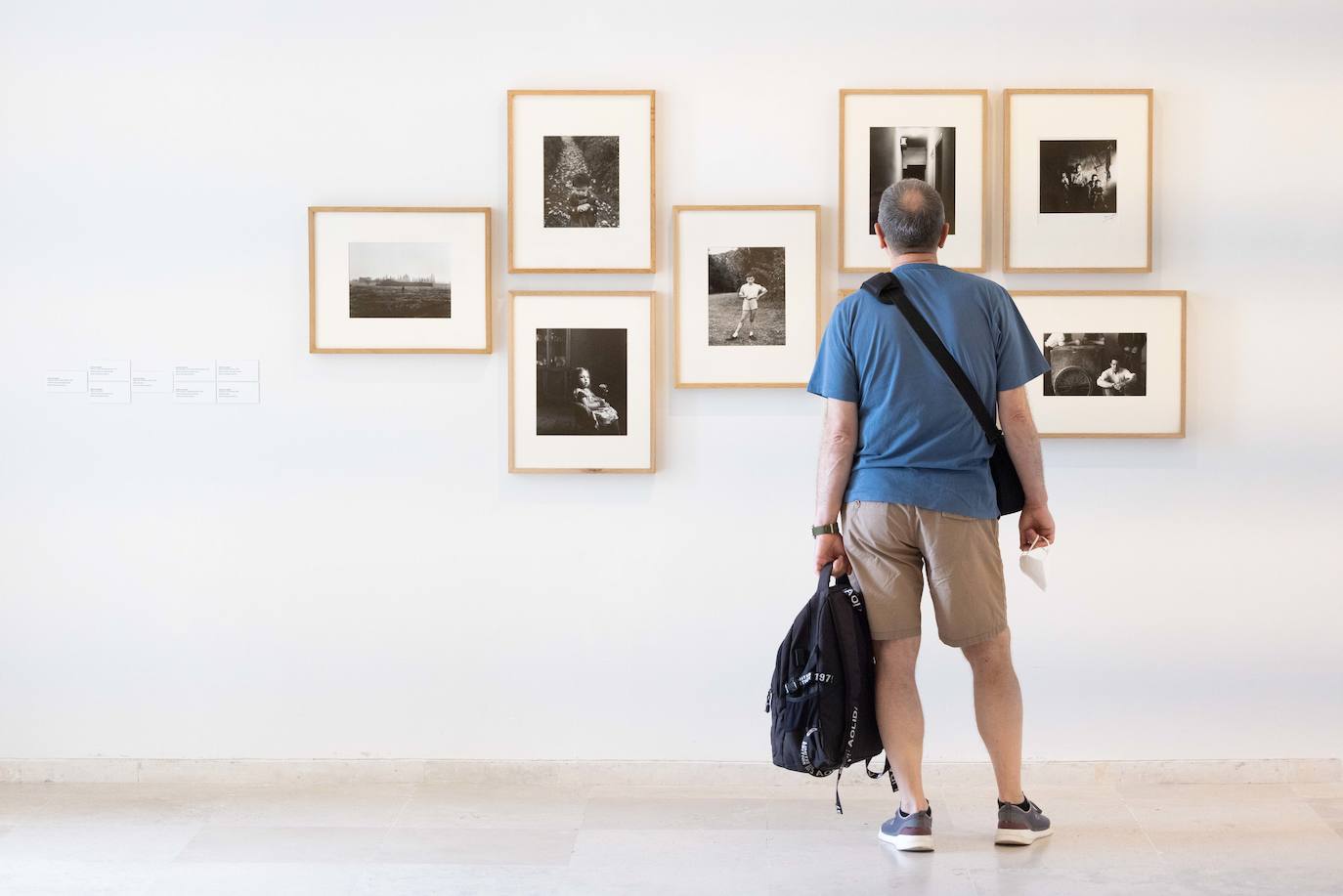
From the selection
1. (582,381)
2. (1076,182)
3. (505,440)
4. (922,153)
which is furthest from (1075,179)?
(505,440)

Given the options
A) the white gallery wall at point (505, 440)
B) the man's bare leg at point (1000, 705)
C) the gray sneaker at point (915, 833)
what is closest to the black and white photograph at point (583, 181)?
the white gallery wall at point (505, 440)

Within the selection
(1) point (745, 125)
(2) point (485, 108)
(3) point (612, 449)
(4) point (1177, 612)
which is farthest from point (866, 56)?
(4) point (1177, 612)

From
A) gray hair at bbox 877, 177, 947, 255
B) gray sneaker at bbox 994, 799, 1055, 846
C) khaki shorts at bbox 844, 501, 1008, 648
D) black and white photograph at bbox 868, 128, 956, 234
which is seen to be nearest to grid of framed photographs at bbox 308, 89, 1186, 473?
black and white photograph at bbox 868, 128, 956, 234

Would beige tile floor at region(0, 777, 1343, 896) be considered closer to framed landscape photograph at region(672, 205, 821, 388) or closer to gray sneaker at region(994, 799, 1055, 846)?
gray sneaker at region(994, 799, 1055, 846)

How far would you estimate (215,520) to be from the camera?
3660 millimetres

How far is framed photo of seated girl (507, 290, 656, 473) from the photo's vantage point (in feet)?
11.8

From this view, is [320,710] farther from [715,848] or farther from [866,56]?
[866,56]

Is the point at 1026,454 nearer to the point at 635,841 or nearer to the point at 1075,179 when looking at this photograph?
the point at 1075,179

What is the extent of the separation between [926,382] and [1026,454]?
0.32 m

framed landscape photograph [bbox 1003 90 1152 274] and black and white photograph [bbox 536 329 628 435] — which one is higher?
framed landscape photograph [bbox 1003 90 1152 274]

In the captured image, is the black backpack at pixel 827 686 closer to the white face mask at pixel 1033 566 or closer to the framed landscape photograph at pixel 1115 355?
the white face mask at pixel 1033 566

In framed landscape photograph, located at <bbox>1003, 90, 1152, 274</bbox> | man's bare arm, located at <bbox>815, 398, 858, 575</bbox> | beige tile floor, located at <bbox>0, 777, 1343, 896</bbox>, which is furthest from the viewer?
framed landscape photograph, located at <bbox>1003, 90, 1152, 274</bbox>

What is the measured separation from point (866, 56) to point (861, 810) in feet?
6.67

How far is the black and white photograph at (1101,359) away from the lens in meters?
3.56
